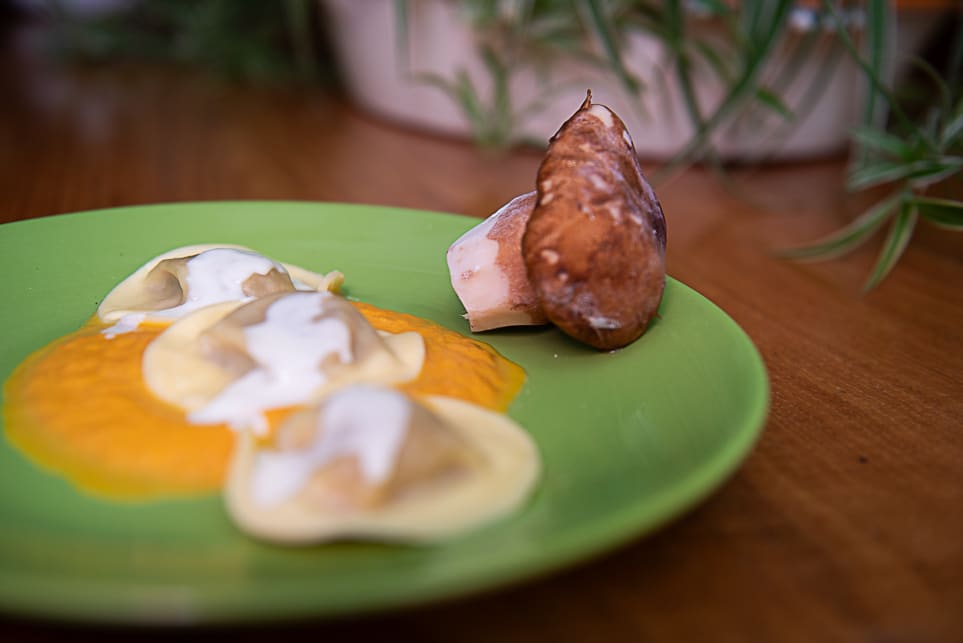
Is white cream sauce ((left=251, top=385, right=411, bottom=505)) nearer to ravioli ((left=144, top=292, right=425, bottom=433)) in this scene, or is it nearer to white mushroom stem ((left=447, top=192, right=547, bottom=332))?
ravioli ((left=144, top=292, right=425, bottom=433))

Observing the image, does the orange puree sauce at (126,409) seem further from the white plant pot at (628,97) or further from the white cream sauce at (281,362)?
the white plant pot at (628,97)

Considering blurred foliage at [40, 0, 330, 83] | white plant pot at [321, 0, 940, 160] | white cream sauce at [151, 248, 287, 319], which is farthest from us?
blurred foliage at [40, 0, 330, 83]

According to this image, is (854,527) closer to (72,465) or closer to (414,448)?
(414,448)

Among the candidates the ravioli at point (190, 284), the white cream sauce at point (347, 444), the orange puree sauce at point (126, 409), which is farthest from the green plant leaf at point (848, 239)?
the white cream sauce at point (347, 444)

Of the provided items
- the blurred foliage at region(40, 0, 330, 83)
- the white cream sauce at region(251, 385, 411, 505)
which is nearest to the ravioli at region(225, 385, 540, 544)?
the white cream sauce at region(251, 385, 411, 505)

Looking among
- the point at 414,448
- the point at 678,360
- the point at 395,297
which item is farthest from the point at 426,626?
the point at 395,297
